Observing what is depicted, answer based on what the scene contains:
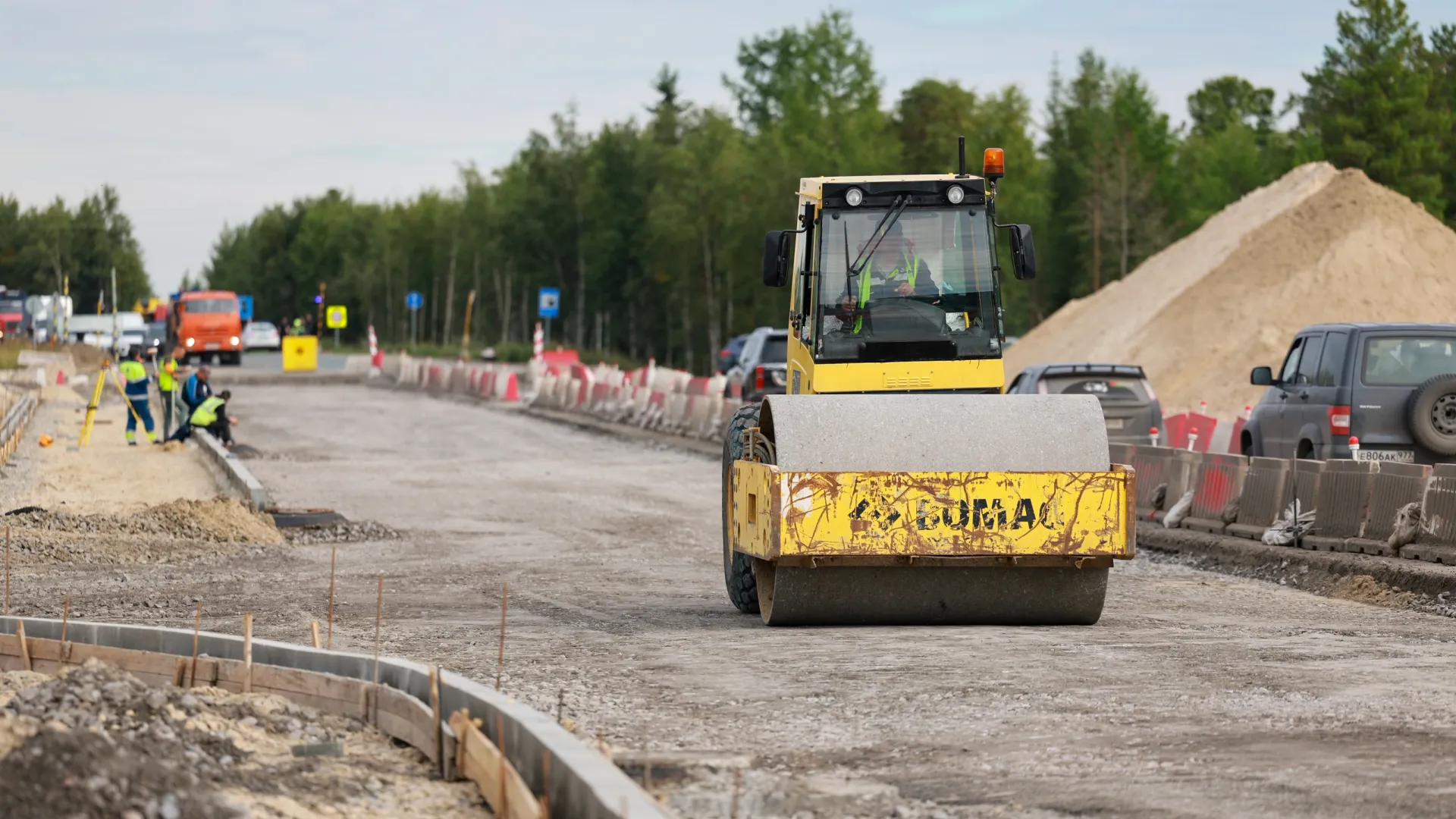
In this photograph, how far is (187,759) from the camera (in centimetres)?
734

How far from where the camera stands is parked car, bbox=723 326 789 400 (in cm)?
3141

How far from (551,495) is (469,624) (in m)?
12.5

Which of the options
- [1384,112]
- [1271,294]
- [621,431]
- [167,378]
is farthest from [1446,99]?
[167,378]

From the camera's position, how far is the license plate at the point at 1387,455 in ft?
58.4

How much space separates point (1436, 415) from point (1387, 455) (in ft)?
1.85

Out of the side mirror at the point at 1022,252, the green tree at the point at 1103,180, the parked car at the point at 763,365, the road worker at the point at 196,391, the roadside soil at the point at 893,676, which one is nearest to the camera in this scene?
the roadside soil at the point at 893,676

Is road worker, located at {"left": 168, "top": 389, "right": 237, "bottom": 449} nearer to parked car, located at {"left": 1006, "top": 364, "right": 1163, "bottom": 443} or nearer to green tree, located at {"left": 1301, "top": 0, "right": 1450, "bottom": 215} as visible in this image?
parked car, located at {"left": 1006, "top": 364, "right": 1163, "bottom": 443}

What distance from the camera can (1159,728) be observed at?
27.3ft

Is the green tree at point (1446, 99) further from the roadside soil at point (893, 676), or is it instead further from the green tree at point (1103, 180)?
the roadside soil at point (893, 676)

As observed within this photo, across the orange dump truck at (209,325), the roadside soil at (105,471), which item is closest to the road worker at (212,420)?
the roadside soil at (105,471)

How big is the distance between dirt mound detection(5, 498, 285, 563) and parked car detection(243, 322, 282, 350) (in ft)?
267

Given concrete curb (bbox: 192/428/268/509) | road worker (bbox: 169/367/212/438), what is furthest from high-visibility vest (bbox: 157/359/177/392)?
road worker (bbox: 169/367/212/438)

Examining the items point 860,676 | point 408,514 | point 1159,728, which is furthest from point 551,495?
point 1159,728

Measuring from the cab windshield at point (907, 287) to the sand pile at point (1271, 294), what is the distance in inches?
1055
